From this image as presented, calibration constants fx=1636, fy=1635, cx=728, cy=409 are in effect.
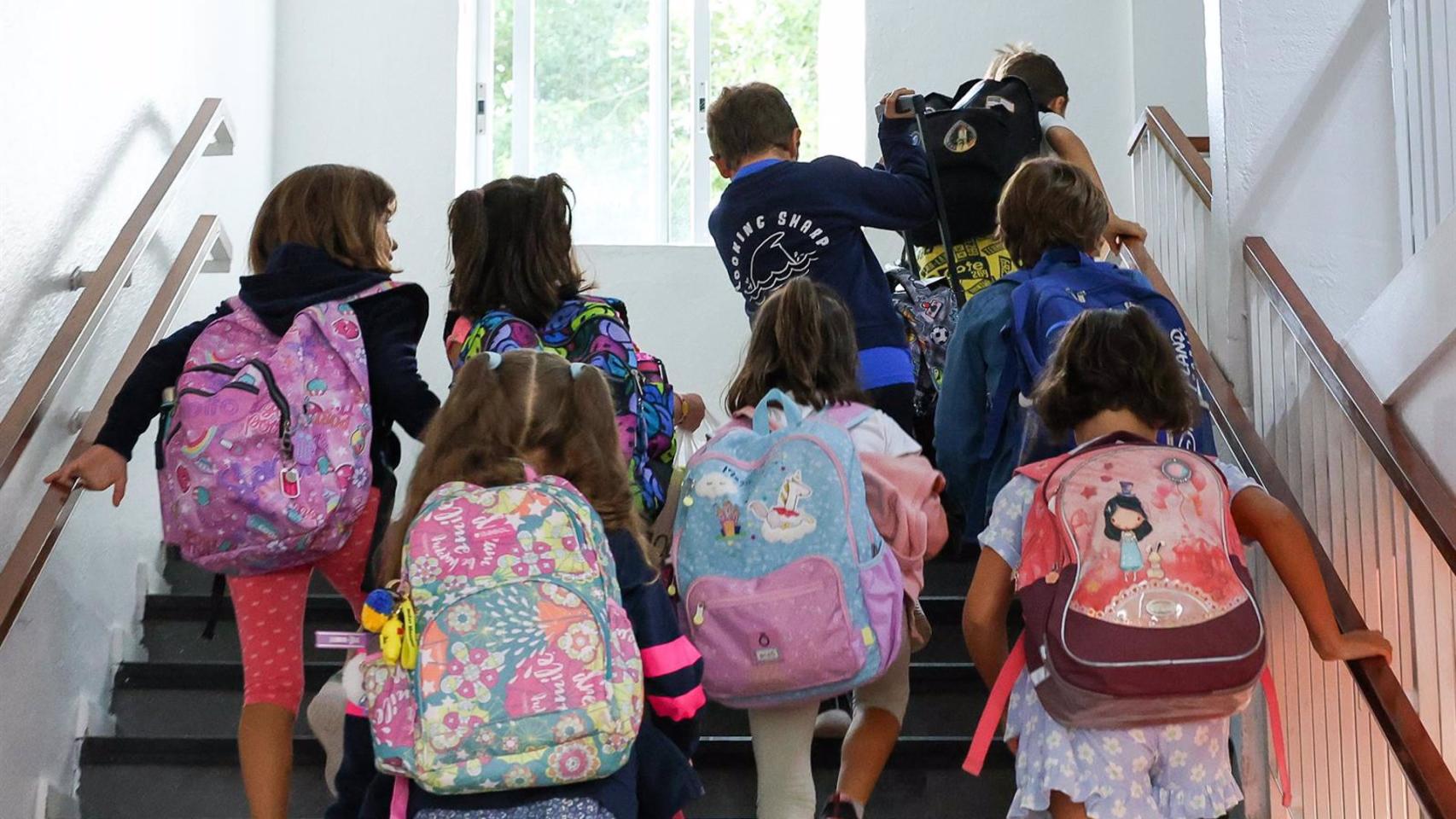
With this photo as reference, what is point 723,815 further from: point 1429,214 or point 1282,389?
point 1429,214

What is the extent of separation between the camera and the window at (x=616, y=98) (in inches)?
300

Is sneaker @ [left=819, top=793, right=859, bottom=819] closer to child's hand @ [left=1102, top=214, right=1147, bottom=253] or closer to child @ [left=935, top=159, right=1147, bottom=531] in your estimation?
child @ [left=935, top=159, right=1147, bottom=531]

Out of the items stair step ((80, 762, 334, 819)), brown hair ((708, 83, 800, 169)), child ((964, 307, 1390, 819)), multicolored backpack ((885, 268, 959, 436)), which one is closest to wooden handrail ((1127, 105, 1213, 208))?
multicolored backpack ((885, 268, 959, 436))

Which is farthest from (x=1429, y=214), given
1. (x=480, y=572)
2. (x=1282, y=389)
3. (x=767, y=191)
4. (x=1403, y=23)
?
(x=480, y=572)

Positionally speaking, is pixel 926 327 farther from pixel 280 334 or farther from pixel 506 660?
pixel 506 660

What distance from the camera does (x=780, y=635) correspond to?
3.06 metres

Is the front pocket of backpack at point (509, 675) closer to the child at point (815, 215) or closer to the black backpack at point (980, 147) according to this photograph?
the child at point (815, 215)

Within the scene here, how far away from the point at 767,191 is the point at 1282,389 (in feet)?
4.31

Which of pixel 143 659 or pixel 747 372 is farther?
pixel 143 659

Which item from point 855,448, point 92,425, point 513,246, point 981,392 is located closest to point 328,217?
point 513,246

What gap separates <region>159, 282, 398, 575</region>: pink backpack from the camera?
3008 millimetres

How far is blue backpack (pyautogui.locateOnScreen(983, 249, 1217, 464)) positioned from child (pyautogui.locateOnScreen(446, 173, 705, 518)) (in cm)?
78

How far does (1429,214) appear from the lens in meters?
4.03

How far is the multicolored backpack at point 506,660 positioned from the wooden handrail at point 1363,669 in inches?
52.7
